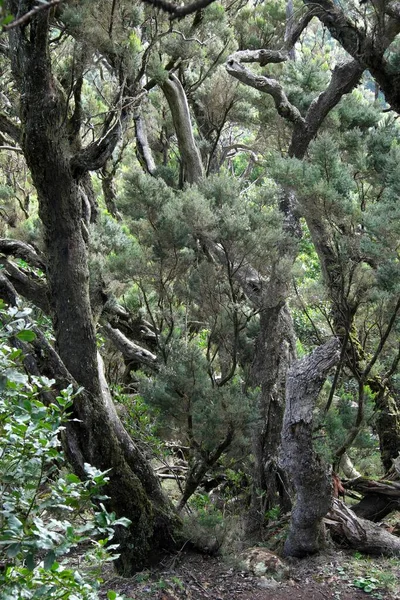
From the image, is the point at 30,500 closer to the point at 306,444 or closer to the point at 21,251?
the point at 306,444

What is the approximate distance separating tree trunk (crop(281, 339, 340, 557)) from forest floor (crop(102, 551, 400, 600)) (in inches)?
13.3

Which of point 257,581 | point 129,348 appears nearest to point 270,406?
point 129,348

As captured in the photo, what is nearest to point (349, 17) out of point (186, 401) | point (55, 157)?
point (55, 157)

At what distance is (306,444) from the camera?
5.19m

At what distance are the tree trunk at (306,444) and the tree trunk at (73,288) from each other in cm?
111

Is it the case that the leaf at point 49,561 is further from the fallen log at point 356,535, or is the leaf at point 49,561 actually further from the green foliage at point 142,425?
the fallen log at point 356,535

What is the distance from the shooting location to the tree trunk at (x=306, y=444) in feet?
16.7

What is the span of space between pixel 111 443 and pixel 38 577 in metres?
2.83

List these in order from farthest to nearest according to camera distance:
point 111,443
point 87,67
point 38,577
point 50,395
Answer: point 87,67 → point 111,443 → point 50,395 → point 38,577

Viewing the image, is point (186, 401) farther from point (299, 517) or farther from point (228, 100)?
point (228, 100)

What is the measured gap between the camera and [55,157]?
489cm

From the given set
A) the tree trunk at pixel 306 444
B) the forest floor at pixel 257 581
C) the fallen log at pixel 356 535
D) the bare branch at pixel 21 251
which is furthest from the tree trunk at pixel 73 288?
the fallen log at pixel 356 535

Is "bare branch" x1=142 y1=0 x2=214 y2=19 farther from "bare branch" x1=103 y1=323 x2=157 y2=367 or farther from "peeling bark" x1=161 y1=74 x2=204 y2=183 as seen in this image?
"bare branch" x1=103 y1=323 x2=157 y2=367

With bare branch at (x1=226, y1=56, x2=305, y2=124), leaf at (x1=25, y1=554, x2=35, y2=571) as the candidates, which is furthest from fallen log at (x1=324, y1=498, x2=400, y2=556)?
bare branch at (x1=226, y1=56, x2=305, y2=124)
